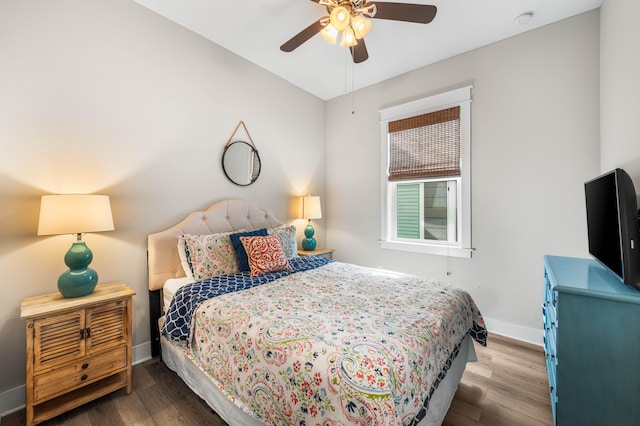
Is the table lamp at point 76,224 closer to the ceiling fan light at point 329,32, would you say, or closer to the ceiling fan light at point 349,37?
the ceiling fan light at point 329,32

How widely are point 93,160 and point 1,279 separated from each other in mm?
965

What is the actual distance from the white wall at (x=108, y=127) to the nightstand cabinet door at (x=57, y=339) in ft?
1.46

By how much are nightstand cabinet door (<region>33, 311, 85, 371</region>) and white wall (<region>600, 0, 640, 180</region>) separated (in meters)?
3.48

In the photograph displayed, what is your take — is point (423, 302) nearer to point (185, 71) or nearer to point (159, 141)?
point (159, 141)

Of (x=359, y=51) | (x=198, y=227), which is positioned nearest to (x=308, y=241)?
(x=198, y=227)

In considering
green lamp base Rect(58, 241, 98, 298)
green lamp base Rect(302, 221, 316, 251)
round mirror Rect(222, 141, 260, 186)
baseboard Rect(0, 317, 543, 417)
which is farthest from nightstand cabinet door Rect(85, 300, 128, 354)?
green lamp base Rect(302, 221, 316, 251)

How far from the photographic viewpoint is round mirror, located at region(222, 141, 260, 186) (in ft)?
9.59

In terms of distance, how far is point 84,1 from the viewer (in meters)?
2.02

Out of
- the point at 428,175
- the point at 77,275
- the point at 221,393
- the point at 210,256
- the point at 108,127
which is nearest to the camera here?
the point at 221,393

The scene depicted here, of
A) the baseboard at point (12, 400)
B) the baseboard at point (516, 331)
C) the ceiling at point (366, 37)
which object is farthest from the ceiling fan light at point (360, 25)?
the baseboard at point (12, 400)

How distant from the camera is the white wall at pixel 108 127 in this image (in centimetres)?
177

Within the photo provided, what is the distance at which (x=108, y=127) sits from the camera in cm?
214

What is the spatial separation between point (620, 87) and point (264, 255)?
9.23ft

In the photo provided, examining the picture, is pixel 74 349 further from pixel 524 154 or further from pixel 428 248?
pixel 524 154
